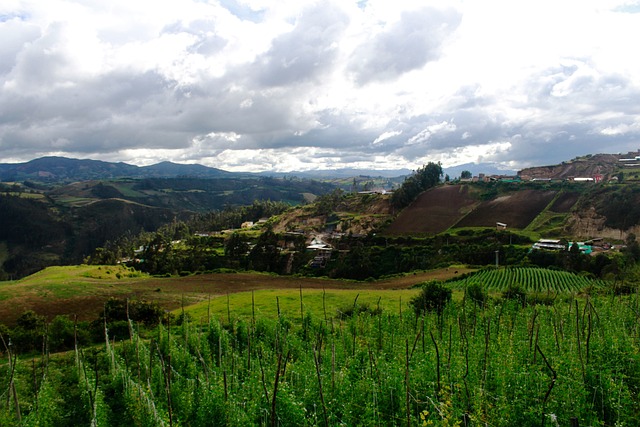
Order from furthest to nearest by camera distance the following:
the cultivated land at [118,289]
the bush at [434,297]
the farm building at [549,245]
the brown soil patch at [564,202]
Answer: the brown soil patch at [564,202]
the farm building at [549,245]
the cultivated land at [118,289]
the bush at [434,297]

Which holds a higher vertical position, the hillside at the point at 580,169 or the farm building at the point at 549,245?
the hillside at the point at 580,169

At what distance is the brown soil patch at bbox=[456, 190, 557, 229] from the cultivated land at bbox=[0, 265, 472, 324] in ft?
111

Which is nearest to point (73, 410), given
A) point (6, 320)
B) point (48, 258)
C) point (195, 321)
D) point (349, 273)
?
point (195, 321)

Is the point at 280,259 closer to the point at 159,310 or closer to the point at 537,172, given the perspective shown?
the point at 159,310

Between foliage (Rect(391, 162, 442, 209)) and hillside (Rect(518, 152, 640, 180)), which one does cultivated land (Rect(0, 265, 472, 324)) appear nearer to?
foliage (Rect(391, 162, 442, 209))

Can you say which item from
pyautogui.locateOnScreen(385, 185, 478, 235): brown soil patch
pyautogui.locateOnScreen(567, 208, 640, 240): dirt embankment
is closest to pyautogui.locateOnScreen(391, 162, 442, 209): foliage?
pyautogui.locateOnScreen(385, 185, 478, 235): brown soil patch

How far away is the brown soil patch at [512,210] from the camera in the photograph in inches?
3499

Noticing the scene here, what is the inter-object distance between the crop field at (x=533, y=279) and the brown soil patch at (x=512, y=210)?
36.1 metres

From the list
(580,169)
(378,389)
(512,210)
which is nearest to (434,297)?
(378,389)

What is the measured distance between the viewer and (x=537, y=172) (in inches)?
5217

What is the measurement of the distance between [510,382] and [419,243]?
72728 mm

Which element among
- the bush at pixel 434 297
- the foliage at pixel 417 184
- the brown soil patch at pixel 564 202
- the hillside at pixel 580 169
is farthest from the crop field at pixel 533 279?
the hillside at pixel 580 169

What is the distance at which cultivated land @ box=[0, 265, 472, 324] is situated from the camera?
123 feet

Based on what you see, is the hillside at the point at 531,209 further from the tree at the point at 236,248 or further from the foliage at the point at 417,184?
the tree at the point at 236,248
